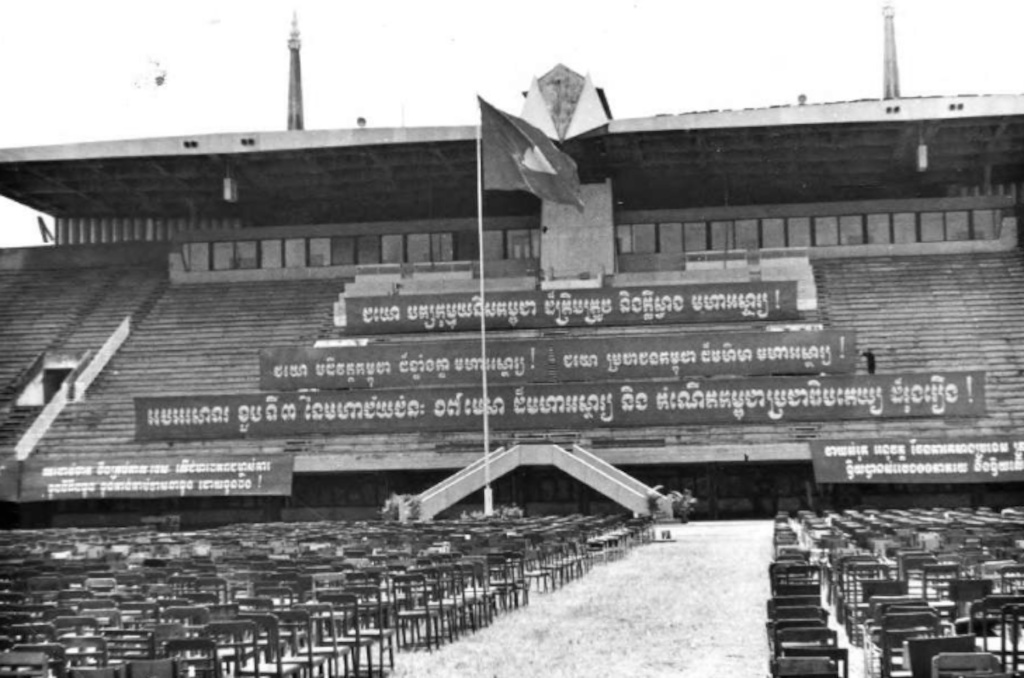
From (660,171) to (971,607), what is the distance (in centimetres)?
5276

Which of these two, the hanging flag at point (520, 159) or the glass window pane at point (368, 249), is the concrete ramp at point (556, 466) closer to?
the hanging flag at point (520, 159)

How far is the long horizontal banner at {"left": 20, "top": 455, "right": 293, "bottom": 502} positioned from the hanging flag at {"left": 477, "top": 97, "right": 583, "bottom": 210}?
12.3 metres

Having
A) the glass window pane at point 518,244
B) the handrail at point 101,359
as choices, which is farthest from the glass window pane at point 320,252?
the handrail at point 101,359

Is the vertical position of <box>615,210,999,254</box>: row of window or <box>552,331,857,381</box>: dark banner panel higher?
<box>615,210,999,254</box>: row of window

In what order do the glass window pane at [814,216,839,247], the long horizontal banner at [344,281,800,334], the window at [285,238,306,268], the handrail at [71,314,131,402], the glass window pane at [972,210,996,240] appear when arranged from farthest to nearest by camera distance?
the window at [285,238,306,268] → the glass window pane at [814,216,839,247] → the glass window pane at [972,210,996,240] → the handrail at [71,314,131,402] → the long horizontal banner at [344,281,800,334]

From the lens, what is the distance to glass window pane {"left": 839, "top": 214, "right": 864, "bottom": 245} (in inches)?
2635

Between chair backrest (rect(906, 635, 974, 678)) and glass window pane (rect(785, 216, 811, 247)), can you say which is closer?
chair backrest (rect(906, 635, 974, 678))

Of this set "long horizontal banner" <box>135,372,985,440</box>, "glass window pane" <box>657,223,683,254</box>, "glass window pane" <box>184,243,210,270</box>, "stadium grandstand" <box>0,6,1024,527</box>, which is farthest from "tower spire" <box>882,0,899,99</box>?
"glass window pane" <box>184,243,210,270</box>

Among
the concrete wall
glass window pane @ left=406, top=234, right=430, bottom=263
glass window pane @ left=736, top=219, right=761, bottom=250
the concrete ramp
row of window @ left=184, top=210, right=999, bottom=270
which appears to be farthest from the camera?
glass window pane @ left=406, top=234, right=430, bottom=263

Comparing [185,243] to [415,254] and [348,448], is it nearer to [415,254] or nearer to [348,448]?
[415,254]

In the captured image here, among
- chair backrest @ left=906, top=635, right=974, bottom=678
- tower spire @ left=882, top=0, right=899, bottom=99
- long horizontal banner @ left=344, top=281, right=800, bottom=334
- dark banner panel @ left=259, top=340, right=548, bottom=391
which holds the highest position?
tower spire @ left=882, top=0, right=899, bottom=99

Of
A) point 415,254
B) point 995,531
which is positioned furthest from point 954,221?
point 995,531

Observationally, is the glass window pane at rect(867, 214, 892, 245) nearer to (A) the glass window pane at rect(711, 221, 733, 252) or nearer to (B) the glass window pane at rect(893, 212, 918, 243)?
(B) the glass window pane at rect(893, 212, 918, 243)

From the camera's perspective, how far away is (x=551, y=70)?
61.2m
